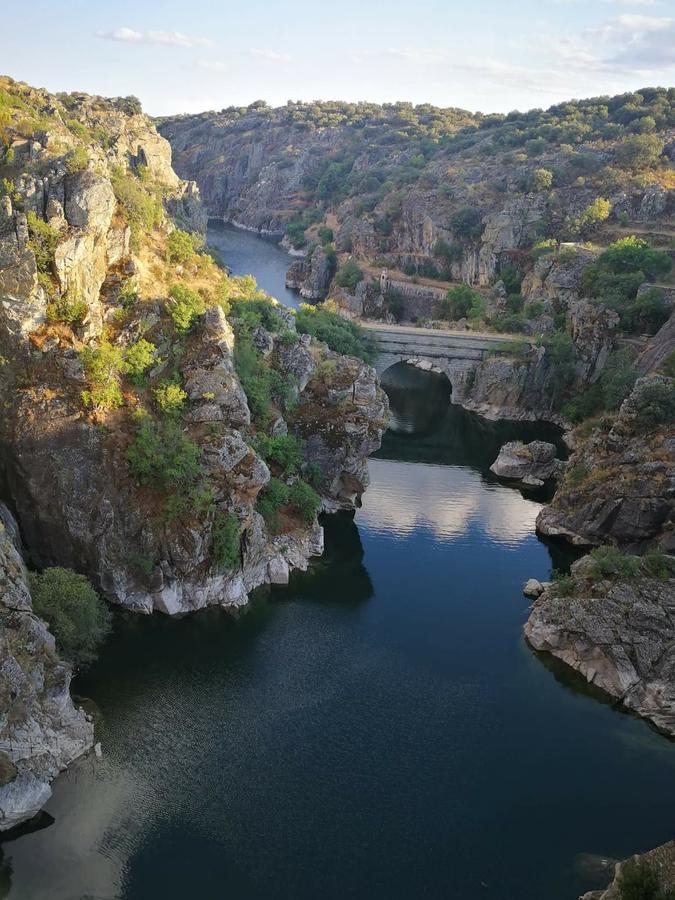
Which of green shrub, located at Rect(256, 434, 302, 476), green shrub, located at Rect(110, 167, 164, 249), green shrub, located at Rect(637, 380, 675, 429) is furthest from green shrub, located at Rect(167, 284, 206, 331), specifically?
green shrub, located at Rect(637, 380, 675, 429)

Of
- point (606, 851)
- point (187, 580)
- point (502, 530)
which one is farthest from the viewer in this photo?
point (502, 530)

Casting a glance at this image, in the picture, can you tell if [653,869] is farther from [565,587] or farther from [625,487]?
[625,487]

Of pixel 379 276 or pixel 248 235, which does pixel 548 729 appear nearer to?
A: pixel 379 276

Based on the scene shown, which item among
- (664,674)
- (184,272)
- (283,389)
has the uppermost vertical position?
(184,272)

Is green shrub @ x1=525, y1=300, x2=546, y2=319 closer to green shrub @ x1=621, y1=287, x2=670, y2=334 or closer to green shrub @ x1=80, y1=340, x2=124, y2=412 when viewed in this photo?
green shrub @ x1=621, y1=287, x2=670, y2=334

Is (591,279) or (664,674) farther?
(591,279)

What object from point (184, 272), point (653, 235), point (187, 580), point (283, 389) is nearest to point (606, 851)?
point (187, 580)

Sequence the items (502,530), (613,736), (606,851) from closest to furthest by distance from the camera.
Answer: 1. (606,851)
2. (613,736)
3. (502,530)
